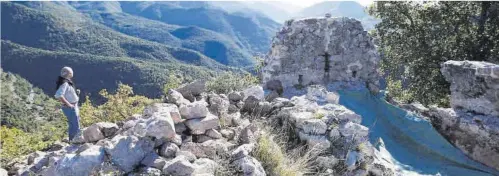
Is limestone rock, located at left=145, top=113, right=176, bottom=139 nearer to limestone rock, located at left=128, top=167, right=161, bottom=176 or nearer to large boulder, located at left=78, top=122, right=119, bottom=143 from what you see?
limestone rock, located at left=128, top=167, right=161, bottom=176

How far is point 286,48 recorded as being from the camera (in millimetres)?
10773

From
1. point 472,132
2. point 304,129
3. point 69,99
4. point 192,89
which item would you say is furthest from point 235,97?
point 472,132

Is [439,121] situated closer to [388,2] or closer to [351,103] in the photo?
[351,103]

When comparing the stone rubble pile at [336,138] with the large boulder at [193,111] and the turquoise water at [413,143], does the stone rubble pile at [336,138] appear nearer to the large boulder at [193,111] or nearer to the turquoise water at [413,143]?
the turquoise water at [413,143]

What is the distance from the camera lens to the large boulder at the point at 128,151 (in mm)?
5141

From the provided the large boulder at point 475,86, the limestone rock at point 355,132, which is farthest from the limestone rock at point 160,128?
the large boulder at point 475,86

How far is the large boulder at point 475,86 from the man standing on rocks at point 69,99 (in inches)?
299

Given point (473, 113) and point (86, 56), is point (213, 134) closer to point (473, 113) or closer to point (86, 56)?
point (473, 113)

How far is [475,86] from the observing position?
9062 millimetres

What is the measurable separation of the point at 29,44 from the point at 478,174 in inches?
7225

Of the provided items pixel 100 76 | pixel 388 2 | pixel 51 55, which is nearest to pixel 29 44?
pixel 51 55

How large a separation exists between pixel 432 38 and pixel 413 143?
922 centimetres

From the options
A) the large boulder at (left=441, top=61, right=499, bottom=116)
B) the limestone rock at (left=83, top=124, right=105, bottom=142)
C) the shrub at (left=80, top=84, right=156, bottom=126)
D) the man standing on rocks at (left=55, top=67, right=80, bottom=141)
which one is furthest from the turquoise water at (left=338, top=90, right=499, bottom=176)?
the man standing on rocks at (left=55, top=67, right=80, bottom=141)

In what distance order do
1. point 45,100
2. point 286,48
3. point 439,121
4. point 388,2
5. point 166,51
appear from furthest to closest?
point 166,51 < point 45,100 < point 388,2 < point 286,48 < point 439,121
